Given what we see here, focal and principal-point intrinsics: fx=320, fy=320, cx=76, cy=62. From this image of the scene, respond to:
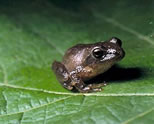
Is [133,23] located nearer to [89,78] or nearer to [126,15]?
[126,15]

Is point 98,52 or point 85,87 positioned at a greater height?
point 98,52

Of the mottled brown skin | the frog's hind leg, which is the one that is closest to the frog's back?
the mottled brown skin

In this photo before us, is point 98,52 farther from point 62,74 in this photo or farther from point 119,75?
point 62,74

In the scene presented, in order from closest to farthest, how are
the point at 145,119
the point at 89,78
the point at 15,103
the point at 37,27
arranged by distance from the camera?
the point at 145,119, the point at 15,103, the point at 89,78, the point at 37,27

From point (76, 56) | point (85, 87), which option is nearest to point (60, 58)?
point (76, 56)

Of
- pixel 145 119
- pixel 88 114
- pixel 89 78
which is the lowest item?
pixel 145 119

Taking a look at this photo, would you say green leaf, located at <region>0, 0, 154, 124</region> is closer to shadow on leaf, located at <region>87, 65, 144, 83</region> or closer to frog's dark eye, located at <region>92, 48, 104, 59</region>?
shadow on leaf, located at <region>87, 65, 144, 83</region>

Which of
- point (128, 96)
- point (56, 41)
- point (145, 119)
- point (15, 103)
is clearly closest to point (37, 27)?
point (56, 41)
